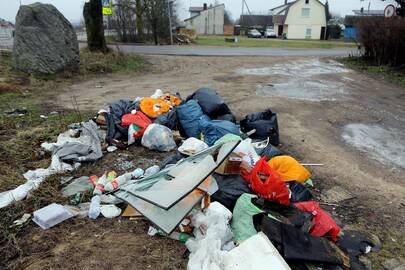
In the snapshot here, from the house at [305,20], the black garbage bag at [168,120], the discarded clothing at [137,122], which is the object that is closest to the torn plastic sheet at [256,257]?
the discarded clothing at [137,122]

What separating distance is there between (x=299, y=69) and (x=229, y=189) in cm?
938

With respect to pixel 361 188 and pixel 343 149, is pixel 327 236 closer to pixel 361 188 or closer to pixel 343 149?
pixel 361 188

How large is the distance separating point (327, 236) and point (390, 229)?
0.67 m

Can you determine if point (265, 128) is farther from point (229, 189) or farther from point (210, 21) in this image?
point (210, 21)

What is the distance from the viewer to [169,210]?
99.7 inches

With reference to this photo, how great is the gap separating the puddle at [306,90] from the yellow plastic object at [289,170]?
4.11 metres

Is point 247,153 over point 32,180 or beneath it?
over

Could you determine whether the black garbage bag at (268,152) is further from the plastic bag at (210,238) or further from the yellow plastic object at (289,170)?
the plastic bag at (210,238)

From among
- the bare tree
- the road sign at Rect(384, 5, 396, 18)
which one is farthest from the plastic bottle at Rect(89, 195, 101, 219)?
the road sign at Rect(384, 5, 396, 18)

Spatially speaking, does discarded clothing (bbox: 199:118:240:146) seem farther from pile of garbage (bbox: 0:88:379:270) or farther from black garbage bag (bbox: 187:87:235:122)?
black garbage bag (bbox: 187:87:235:122)

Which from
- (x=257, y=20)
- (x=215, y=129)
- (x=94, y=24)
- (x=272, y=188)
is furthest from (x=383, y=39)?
(x=257, y=20)

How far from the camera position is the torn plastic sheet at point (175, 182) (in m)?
2.48

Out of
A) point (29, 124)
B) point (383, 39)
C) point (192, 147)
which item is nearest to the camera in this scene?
point (192, 147)

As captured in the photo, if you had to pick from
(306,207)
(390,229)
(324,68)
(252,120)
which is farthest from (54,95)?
(324,68)
